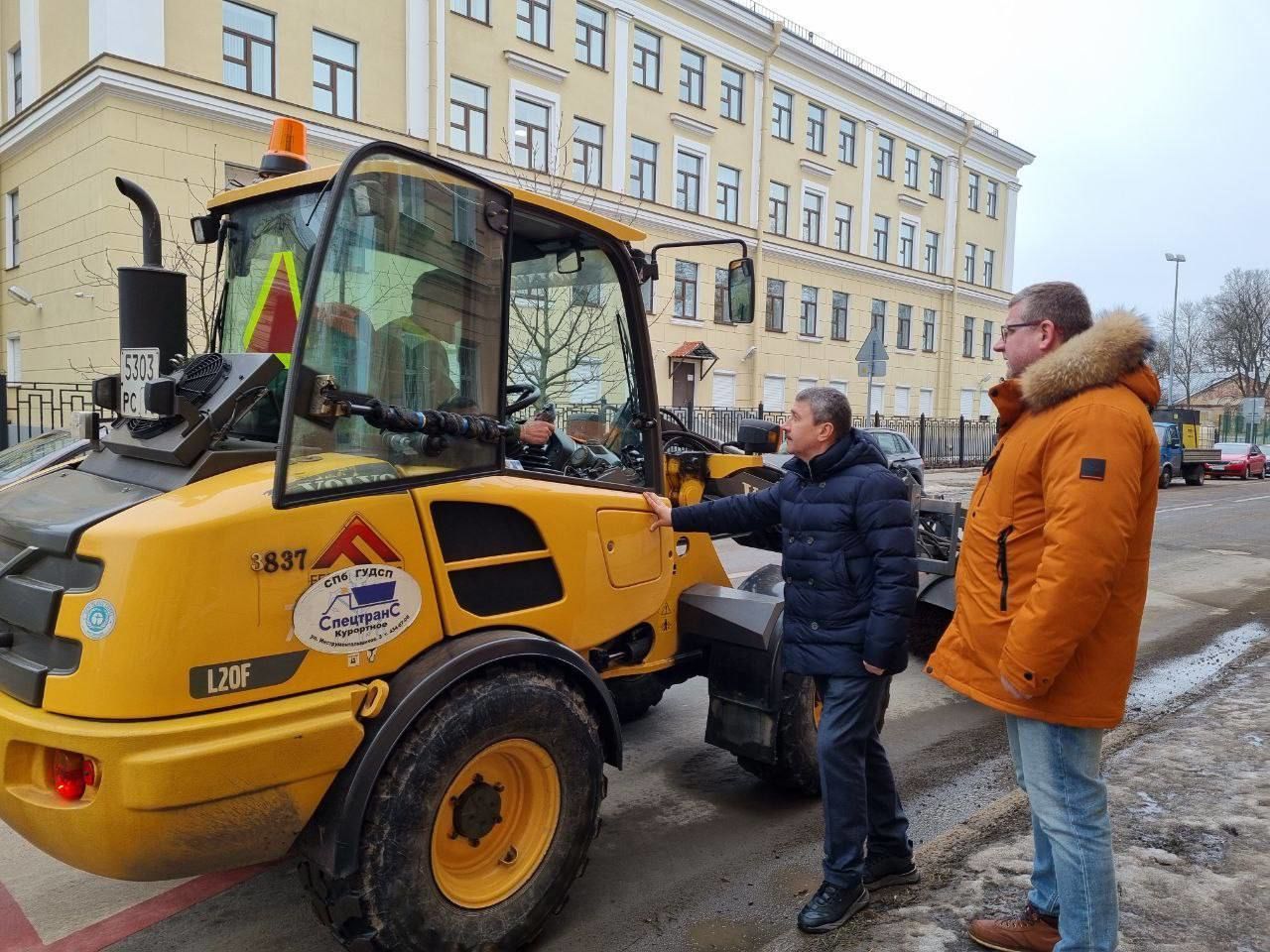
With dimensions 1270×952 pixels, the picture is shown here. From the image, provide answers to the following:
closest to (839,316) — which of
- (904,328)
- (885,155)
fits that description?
(904,328)

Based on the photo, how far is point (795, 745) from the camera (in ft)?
13.0

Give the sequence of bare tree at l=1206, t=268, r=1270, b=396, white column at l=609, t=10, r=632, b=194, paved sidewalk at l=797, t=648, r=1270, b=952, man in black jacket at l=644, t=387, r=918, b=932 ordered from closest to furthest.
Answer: paved sidewalk at l=797, t=648, r=1270, b=952 < man in black jacket at l=644, t=387, r=918, b=932 < white column at l=609, t=10, r=632, b=194 < bare tree at l=1206, t=268, r=1270, b=396

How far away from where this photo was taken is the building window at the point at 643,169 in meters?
25.3

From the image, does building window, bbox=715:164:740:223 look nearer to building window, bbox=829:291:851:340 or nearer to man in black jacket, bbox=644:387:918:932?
building window, bbox=829:291:851:340

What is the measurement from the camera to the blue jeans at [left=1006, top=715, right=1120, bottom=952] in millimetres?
2520

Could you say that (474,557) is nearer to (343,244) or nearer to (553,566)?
(553,566)

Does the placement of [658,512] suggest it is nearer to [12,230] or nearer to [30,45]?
[30,45]

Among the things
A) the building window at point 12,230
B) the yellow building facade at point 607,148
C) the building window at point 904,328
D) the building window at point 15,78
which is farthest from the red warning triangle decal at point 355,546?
the building window at point 904,328

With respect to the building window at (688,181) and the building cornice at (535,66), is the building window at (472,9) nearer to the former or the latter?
the building cornice at (535,66)

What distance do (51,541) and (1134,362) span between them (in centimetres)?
288

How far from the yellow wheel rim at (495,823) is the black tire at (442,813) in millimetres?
28

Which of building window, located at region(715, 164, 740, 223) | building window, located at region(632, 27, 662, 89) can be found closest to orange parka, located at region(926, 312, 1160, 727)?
building window, located at region(632, 27, 662, 89)

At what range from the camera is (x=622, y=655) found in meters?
3.64

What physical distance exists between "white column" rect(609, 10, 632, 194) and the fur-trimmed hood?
23.2m
